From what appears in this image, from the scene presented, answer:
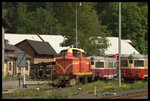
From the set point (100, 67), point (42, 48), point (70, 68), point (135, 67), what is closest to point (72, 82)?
point (70, 68)

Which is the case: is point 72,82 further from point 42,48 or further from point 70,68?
point 42,48

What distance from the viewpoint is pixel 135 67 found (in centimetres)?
3378

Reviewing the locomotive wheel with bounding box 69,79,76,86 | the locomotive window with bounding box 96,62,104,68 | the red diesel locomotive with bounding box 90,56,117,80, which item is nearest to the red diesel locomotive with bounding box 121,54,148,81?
the red diesel locomotive with bounding box 90,56,117,80

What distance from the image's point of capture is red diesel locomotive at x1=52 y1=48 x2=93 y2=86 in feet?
101

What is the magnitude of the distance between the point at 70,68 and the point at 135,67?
6844 mm

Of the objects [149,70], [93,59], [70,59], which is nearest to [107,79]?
[93,59]

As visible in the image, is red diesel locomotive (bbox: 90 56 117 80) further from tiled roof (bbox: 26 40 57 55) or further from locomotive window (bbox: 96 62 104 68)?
tiled roof (bbox: 26 40 57 55)

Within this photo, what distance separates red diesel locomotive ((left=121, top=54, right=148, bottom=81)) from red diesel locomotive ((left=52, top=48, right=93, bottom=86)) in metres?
4.64

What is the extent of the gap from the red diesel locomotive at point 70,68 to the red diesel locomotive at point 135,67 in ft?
15.2

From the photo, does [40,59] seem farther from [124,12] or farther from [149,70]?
[124,12]

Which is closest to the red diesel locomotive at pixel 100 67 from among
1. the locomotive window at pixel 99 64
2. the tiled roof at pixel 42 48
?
the locomotive window at pixel 99 64

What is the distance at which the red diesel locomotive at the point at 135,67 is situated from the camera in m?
33.5

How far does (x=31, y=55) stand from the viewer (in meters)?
59.9

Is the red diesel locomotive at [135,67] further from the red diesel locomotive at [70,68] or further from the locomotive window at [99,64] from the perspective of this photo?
the red diesel locomotive at [70,68]
